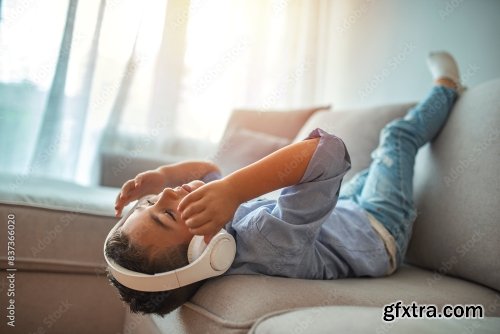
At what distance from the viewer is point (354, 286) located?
79 centimetres

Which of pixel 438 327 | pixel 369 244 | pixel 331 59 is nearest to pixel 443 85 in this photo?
pixel 369 244

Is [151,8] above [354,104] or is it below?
above

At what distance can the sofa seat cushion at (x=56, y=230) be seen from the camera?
3.44 ft

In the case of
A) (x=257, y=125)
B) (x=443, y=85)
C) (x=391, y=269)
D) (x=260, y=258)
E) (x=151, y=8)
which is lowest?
(x=391, y=269)

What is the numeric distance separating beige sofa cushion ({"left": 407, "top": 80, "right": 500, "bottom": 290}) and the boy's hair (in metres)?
0.64

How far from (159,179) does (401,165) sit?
0.70 m

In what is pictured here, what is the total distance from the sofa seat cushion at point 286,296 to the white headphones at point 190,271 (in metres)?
0.05

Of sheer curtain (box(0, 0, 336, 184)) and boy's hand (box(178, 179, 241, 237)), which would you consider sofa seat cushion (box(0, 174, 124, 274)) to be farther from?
sheer curtain (box(0, 0, 336, 184))

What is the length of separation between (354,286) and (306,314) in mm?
234

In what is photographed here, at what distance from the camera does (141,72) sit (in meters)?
2.14

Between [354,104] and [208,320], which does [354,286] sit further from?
[354,104]

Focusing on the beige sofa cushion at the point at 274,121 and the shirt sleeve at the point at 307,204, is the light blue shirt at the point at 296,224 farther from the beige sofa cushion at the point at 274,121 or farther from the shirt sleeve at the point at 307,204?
the beige sofa cushion at the point at 274,121

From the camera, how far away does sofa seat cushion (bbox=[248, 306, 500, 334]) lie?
534 millimetres

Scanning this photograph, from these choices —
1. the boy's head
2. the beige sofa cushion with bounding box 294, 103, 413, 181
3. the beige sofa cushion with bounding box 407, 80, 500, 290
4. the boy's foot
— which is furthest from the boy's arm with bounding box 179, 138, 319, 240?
the boy's foot
